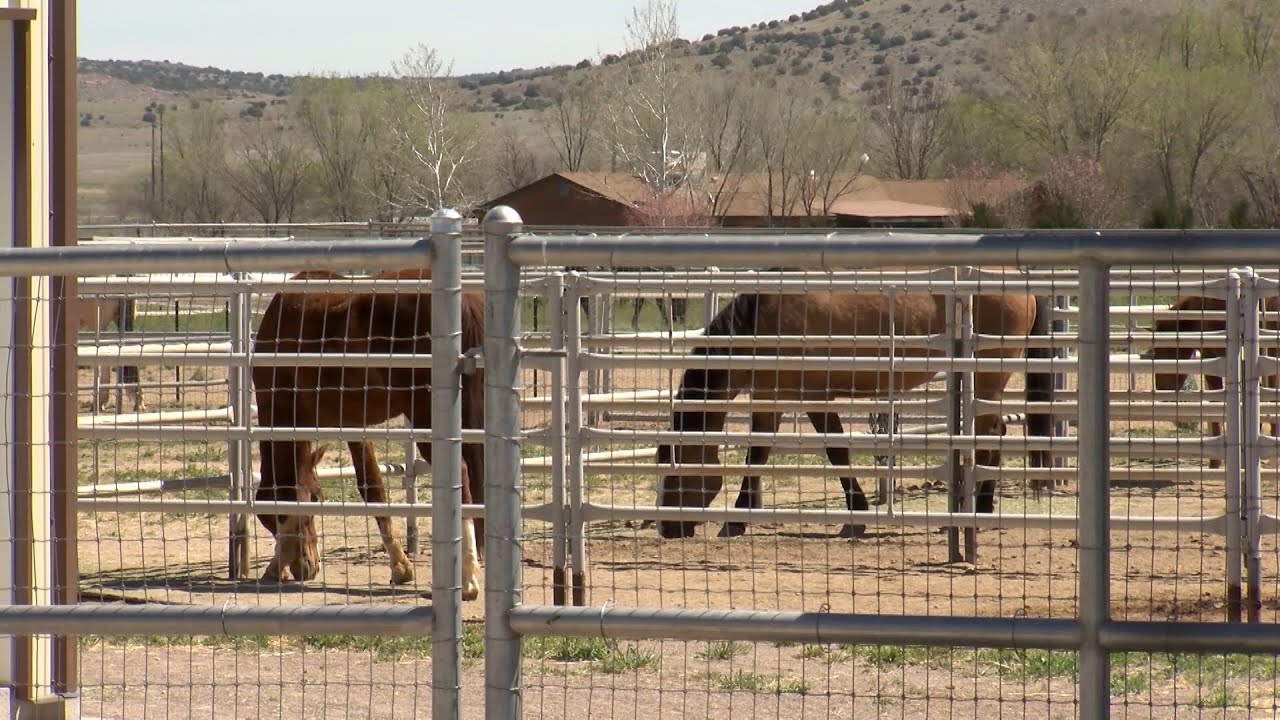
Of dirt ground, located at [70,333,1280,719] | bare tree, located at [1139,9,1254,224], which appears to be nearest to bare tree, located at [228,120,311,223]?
bare tree, located at [1139,9,1254,224]

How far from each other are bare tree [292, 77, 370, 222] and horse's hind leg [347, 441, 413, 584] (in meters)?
52.4

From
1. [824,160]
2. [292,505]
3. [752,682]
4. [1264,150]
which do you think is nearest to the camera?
[752,682]

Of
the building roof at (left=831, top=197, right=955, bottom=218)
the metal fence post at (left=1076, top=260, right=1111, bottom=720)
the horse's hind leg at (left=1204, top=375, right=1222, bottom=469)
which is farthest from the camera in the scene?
the building roof at (left=831, top=197, right=955, bottom=218)

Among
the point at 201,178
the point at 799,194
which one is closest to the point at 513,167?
the point at 201,178

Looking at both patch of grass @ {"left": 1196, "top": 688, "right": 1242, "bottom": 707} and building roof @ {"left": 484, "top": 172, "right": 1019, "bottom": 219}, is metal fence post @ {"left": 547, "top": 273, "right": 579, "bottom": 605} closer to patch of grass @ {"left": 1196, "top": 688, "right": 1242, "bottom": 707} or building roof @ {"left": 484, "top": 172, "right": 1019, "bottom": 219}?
patch of grass @ {"left": 1196, "top": 688, "right": 1242, "bottom": 707}

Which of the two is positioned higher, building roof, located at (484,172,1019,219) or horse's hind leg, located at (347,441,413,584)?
building roof, located at (484,172,1019,219)

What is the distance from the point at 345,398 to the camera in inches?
297

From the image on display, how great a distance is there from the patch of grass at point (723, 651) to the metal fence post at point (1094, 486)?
2.89 metres

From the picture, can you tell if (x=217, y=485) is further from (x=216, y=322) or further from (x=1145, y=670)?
(x=216, y=322)

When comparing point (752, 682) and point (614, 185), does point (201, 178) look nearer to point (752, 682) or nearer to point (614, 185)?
point (614, 185)

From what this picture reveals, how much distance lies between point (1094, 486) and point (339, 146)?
59320 millimetres

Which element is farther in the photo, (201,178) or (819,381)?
(201,178)

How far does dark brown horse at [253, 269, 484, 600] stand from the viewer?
7293mm

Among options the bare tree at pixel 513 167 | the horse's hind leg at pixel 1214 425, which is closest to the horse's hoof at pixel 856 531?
the horse's hind leg at pixel 1214 425
